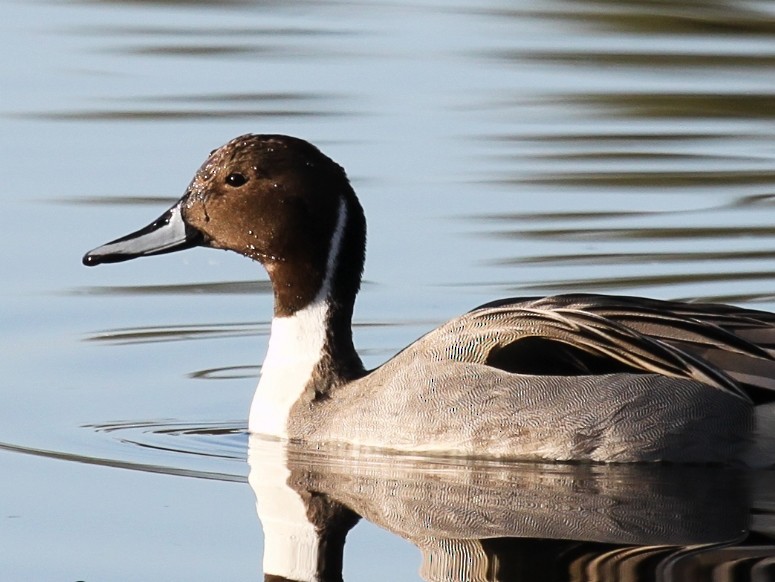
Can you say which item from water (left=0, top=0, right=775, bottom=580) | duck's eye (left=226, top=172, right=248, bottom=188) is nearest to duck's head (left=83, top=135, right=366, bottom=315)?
duck's eye (left=226, top=172, right=248, bottom=188)

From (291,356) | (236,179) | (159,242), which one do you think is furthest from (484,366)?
(159,242)

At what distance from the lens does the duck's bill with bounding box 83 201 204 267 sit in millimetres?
8531

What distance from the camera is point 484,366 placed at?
302 inches

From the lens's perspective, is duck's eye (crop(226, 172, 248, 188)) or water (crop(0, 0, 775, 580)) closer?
water (crop(0, 0, 775, 580))

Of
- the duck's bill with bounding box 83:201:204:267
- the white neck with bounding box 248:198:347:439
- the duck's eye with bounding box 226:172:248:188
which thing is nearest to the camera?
the white neck with bounding box 248:198:347:439

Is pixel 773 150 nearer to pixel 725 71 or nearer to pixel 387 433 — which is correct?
pixel 725 71

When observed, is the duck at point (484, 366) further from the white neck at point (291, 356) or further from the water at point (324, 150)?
the water at point (324, 150)

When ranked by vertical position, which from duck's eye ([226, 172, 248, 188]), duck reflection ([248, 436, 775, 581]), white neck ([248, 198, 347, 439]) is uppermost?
duck's eye ([226, 172, 248, 188])

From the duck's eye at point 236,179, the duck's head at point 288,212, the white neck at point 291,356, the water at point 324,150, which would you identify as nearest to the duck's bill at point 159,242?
the duck's head at point 288,212

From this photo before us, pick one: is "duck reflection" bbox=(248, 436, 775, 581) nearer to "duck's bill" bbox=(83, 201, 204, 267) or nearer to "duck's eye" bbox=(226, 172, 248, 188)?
"duck's bill" bbox=(83, 201, 204, 267)

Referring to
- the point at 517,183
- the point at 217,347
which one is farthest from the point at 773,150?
the point at 217,347

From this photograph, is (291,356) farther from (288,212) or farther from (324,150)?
(324,150)

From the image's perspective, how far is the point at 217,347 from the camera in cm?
960

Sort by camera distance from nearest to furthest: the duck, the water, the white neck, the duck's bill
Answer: the water → the duck → the white neck → the duck's bill
